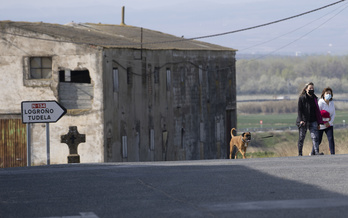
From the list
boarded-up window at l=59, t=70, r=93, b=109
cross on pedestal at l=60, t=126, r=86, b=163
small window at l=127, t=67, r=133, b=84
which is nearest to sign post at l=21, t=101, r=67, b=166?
cross on pedestal at l=60, t=126, r=86, b=163

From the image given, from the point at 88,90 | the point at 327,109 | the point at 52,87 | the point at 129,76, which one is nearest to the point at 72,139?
the point at 327,109

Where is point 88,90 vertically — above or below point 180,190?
above

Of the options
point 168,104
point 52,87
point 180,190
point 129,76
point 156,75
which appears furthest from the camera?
point 168,104

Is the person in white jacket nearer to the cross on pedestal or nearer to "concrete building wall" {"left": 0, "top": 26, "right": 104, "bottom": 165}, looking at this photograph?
the cross on pedestal

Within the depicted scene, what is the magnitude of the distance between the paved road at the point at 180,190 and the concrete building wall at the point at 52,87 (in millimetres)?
16545

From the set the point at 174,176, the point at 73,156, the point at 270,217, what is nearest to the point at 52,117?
the point at 73,156

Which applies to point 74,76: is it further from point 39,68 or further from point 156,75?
point 156,75

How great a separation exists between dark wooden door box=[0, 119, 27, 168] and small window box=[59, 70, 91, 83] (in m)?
2.55

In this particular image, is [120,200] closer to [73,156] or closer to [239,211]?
[239,211]

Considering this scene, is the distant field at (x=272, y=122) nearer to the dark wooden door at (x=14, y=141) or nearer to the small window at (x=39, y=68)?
the small window at (x=39, y=68)

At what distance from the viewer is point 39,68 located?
1324 inches

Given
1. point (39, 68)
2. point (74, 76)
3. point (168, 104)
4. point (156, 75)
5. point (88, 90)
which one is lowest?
point (168, 104)

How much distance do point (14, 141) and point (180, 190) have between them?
22414 mm

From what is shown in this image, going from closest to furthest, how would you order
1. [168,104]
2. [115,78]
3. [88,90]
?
1. [88,90]
2. [115,78]
3. [168,104]
